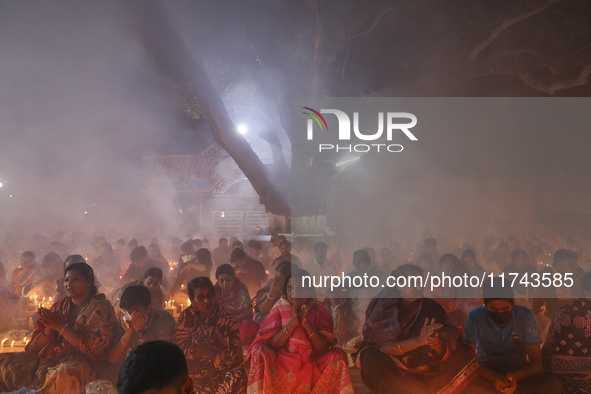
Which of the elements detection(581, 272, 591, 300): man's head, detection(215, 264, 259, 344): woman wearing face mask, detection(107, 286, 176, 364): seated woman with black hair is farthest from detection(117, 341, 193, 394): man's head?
detection(581, 272, 591, 300): man's head

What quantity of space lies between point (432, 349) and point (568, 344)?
120cm

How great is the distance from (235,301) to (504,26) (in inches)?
299

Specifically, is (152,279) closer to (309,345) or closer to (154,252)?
(309,345)

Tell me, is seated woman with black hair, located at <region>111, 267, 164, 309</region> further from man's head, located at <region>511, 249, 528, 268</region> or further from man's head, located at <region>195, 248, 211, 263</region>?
man's head, located at <region>511, 249, 528, 268</region>

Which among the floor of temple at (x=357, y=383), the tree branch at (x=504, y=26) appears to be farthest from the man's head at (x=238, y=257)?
the tree branch at (x=504, y=26)

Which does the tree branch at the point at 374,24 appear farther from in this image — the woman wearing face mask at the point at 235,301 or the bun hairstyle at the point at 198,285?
the bun hairstyle at the point at 198,285

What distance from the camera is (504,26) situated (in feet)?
26.6

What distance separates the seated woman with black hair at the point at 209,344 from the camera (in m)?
3.54

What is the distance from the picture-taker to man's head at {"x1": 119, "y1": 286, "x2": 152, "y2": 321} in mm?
3539

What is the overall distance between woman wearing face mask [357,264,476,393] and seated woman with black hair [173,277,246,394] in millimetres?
1284

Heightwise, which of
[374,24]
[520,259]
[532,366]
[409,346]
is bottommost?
[532,366]

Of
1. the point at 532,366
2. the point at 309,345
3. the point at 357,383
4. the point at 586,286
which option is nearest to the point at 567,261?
the point at 586,286

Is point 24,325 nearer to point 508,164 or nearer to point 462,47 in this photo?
point 462,47

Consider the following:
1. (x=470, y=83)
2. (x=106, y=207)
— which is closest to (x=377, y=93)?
(x=470, y=83)
